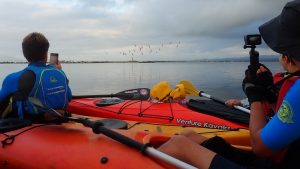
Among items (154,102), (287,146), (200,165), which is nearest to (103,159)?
(200,165)

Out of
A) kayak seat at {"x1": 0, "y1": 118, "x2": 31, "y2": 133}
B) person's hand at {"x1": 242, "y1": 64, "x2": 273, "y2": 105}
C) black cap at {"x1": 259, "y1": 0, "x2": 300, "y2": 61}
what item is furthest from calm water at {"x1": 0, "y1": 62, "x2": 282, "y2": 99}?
black cap at {"x1": 259, "y1": 0, "x2": 300, "y2": 61}

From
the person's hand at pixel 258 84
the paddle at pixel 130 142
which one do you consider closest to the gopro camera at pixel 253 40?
the person's hand at pixel 258 84

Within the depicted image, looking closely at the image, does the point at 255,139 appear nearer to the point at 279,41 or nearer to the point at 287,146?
the point at 287,146

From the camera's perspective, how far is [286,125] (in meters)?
1.72

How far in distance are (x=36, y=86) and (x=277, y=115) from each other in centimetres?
267

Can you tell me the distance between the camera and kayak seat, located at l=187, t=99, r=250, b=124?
15.5ft

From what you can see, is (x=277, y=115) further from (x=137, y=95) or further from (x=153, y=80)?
(x=153, y=80)

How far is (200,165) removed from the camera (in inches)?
85.1

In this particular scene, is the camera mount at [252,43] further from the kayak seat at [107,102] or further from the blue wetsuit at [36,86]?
the kayak seat at [107,102]

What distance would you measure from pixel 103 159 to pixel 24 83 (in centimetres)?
142

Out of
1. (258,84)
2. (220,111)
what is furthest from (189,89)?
(258,84)

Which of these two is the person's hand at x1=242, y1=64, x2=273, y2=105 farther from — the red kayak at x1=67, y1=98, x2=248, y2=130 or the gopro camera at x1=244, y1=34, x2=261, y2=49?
the red kayak at x1=67, y1=98, x2=248, y2=130

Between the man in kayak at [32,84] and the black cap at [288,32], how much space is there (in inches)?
103

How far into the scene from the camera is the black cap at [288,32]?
5.79 feet
